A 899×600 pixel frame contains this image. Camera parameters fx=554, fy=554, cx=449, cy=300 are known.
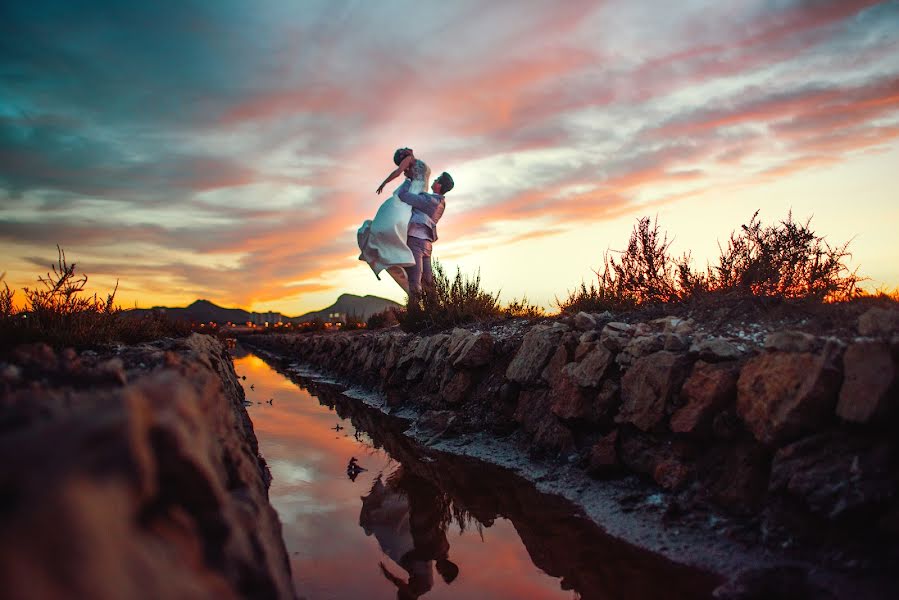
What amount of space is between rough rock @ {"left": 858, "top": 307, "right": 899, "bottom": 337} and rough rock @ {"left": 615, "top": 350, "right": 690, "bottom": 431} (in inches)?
39.9

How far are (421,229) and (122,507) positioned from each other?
11329mm

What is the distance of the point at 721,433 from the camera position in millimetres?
3371

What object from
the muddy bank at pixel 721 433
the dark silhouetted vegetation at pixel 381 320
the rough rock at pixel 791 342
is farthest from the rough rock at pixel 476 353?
the dark silhouetted vegetation at pixel 381 320

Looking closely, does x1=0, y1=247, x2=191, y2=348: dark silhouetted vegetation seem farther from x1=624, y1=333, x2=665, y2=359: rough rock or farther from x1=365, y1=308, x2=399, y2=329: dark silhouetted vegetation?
x1=365, y1=308, x2=399, y2=329: dark silhouetted vegetation

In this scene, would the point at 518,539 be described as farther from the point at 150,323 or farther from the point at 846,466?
the point at 150,323

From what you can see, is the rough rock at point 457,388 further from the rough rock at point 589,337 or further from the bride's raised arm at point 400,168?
the bride's raised arm at point 400,168

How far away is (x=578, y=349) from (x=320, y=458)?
8.70ft

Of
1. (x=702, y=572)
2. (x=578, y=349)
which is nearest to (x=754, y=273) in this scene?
(x=578, y=349)

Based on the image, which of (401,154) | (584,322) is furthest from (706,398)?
(401,154)

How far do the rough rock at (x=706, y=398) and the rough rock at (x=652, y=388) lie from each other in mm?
153

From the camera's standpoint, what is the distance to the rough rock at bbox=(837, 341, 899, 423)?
2.59 metres

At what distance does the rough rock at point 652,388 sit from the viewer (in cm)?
376

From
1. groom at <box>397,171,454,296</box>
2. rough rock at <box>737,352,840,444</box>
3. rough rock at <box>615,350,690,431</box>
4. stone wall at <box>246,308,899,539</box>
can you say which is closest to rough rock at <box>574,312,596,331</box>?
stone wall at <box>246,308,899,539</box>

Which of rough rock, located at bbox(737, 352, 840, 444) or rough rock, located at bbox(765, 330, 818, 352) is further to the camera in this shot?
rough rock, located at bbox(765, 330, 818, 352)
